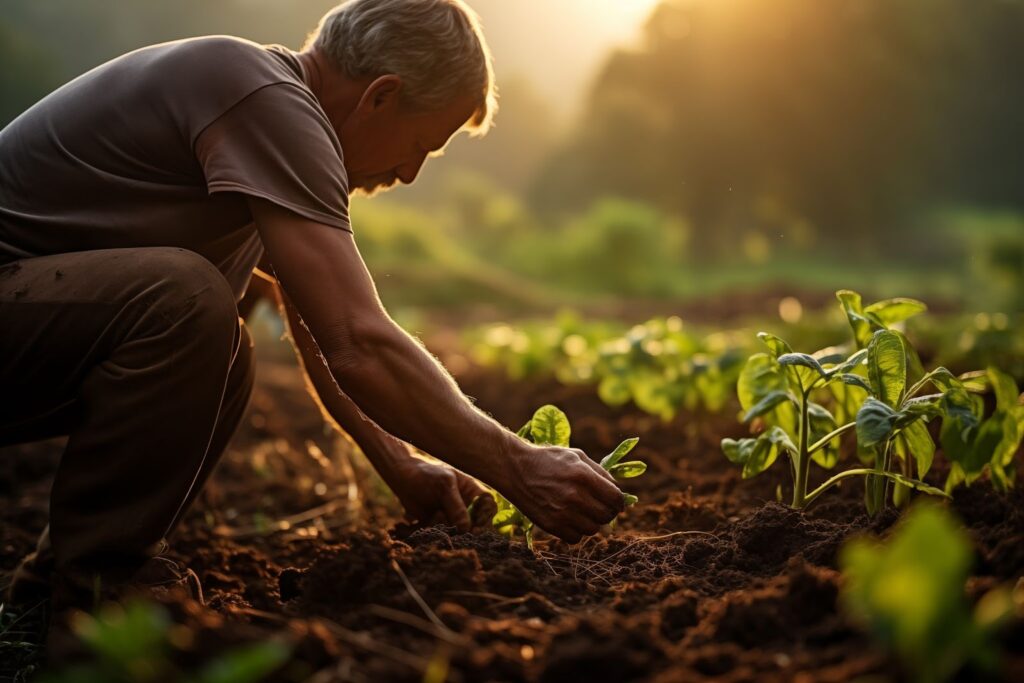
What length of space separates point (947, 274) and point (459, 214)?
11.1 m

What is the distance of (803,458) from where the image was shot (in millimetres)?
2211

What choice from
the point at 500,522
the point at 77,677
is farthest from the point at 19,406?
the point at 77,677

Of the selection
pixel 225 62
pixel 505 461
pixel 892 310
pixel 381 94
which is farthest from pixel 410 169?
pixel 892 310

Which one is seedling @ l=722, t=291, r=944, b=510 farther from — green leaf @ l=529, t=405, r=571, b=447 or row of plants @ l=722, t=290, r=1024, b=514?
green leaf @ l=529, t=405, r=571, b=447

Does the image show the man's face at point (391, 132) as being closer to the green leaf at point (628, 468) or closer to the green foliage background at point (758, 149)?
the green leaf at point (628, 468)

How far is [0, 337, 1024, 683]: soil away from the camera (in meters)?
1.27

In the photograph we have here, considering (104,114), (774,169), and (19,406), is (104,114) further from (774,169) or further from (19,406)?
(774,169)

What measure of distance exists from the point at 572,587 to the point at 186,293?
39.3 inches

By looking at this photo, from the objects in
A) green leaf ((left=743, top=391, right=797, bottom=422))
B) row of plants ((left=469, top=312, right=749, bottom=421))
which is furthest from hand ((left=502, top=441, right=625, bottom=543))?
row of plants ((left=469, top=312, right=749, bottom=421))

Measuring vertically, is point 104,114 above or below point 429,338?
above

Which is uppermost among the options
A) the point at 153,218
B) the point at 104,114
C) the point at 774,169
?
the point at 774,169

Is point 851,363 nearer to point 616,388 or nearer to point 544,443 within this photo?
point 544,443

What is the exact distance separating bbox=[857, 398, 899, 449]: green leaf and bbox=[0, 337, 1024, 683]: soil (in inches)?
8.1

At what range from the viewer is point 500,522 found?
2176mm
